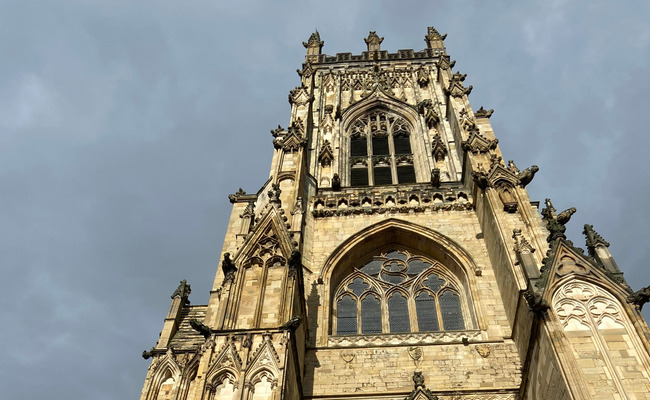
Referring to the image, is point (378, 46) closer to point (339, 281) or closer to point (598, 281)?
point (339, 281)

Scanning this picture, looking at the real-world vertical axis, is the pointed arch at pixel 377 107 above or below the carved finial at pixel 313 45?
below

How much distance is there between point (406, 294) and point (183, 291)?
5721mm

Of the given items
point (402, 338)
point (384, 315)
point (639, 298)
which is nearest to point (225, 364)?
point (402, 338)

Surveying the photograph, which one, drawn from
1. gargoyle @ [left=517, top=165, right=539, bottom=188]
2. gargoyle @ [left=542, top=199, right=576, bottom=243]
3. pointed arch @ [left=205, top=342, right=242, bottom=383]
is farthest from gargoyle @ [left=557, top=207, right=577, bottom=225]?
pointed arch @ [left=205, top=342, right=242, bottom=383]

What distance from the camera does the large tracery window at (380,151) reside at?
832 inches

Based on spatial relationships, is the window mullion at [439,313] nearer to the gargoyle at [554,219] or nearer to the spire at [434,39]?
the gargoyle at [554,219]

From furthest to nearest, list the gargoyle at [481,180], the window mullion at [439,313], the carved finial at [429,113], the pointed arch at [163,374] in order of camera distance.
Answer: the carved finial at [429,113], the gargoyle at [481,180], the window mullion at [439,313], the pointed arch at [163,374]

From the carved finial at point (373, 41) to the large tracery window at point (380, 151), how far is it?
27.7 ft

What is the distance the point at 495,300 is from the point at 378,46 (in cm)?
2133

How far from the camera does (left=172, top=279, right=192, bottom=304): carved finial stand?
15.1 metres

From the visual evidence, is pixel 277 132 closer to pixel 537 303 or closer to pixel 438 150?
pixel 438 150

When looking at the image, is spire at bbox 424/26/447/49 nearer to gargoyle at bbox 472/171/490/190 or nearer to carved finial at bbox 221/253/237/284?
gargoyle at bbox 472/171/490/190

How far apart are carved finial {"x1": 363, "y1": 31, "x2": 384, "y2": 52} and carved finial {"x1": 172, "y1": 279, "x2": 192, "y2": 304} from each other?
20.3 meters

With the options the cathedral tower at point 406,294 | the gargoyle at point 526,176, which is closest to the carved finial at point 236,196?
the cathedral tower at point 406,294
